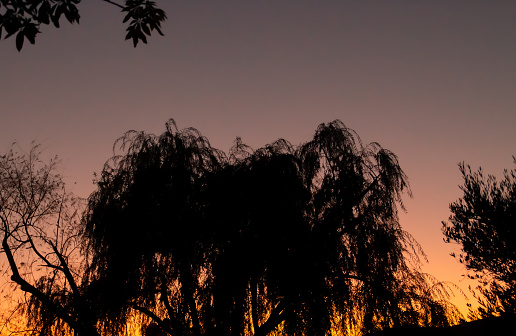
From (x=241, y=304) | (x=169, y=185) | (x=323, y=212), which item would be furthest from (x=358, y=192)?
(x=169, y=185)

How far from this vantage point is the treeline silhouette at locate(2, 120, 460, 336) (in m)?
9.75

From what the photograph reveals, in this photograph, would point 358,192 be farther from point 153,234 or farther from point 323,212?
point 153,234

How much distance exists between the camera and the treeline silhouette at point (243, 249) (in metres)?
9.75

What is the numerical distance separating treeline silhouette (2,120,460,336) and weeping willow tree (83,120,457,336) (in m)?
0.03

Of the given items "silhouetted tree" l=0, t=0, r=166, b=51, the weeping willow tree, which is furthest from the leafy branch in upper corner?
the weeping willow tree

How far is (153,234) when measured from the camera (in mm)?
10391

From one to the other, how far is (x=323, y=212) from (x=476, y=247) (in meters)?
6.38

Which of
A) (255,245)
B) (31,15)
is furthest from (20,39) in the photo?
(255,245)

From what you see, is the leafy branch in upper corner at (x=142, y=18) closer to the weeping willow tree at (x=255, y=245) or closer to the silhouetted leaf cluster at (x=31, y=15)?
the silhouetted leaf cluster at (x=31, y=15)

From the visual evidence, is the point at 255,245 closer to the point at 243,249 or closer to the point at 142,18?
the point at 243,249

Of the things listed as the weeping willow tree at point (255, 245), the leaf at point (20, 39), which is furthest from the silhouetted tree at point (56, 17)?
the weeping willow tree at point (255, 245)

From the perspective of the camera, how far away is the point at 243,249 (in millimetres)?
10531

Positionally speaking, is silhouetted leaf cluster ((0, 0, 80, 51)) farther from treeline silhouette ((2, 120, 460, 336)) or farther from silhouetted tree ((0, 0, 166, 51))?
treeline silhouette ((2, 120, 460, 336))

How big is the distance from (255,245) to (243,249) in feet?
1.13
